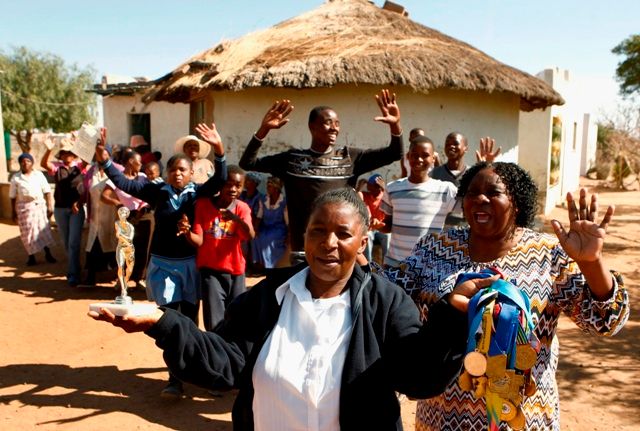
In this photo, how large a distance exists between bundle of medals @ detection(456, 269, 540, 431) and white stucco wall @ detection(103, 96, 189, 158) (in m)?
11.5

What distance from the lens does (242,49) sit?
32.2ft

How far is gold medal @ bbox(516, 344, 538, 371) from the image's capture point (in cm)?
160

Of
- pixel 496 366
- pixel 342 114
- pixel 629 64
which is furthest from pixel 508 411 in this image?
pixel 629 64

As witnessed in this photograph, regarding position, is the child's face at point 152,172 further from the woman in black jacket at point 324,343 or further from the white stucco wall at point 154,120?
the white stucco wall at point 154,120

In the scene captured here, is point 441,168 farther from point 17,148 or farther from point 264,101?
point 17,148

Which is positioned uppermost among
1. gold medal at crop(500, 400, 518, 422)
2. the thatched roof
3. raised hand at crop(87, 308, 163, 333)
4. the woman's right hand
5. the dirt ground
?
the thatched roof

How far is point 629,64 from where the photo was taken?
68.4 ft

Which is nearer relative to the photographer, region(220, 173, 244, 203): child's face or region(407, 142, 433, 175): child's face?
region(407, 142, 433, 175): child's face

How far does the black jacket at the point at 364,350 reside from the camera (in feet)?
5.14

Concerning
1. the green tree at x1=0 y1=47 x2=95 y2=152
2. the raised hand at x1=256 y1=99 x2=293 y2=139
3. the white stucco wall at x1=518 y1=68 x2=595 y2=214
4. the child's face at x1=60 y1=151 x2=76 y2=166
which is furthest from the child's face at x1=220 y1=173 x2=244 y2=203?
the green tree at x1=0 y1=47 x2=95 y2=152

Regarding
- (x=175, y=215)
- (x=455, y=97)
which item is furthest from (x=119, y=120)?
(x=175, y=215)

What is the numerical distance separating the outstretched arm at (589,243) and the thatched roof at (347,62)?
6838 millimetres

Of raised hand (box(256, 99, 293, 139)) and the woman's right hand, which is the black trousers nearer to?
raised hand (box(256, 99, 293, 139))

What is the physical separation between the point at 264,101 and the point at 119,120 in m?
8.75
